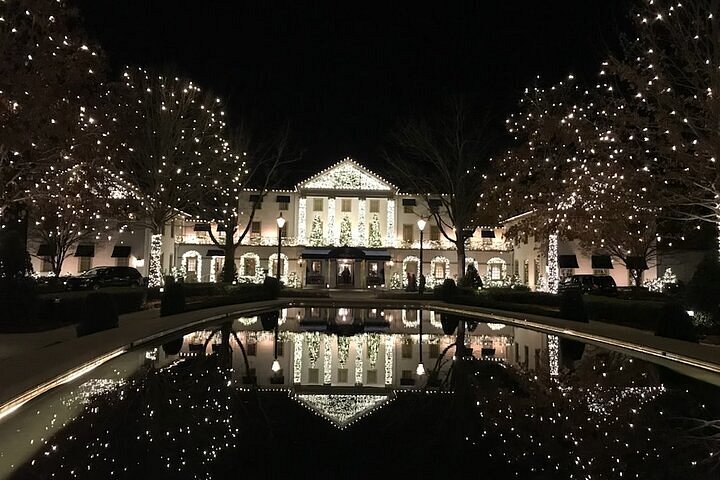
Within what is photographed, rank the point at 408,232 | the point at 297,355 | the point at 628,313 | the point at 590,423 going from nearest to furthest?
the point at 590,423
the point at 297,355
the point at 628,313
the point at 408,232

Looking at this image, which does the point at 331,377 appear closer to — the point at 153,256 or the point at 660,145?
the point at 660,145

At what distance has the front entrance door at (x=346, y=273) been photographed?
2048 inches

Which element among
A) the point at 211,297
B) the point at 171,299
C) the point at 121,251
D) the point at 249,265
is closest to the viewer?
the point at 171,299

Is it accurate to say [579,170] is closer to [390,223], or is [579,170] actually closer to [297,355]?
[297,355]

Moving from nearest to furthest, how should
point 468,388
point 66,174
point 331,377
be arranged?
point 468,388 → point 331,377 → point 66,174

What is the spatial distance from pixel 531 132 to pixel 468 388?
21083mm

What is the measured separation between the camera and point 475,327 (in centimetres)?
2173

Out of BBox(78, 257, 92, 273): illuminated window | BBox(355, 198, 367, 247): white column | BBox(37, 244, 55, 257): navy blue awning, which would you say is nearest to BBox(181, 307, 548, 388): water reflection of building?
BBox(37, 244, 55, 257): navy blue awning

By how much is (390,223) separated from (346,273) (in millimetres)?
5727

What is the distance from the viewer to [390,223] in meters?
52.2

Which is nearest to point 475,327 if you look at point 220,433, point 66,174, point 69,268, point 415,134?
point 66,174

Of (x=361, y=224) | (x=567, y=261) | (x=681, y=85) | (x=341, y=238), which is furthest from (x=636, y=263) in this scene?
(x=341, y=238)

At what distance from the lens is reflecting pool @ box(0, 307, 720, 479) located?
595 cm

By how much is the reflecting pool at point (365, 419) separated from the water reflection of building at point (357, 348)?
11 centimetres
